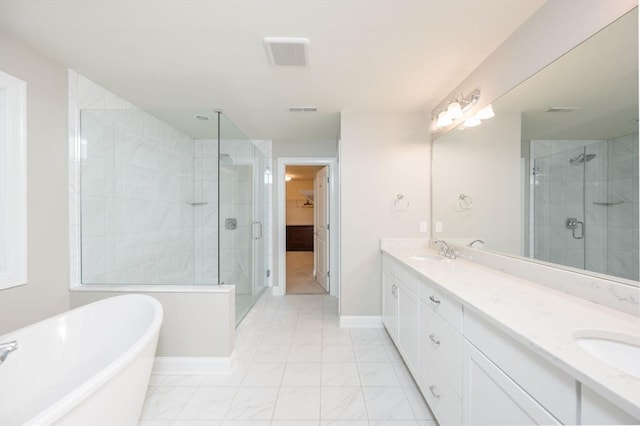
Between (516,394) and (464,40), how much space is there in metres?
1.91

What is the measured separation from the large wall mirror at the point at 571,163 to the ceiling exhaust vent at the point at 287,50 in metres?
1.37

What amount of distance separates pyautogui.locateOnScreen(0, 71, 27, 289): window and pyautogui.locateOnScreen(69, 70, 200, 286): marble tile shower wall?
Result: 1.15 feet

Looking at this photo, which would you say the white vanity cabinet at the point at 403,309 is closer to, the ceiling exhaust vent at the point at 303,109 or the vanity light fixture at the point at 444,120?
the vanity light fixture at the point at 444,120

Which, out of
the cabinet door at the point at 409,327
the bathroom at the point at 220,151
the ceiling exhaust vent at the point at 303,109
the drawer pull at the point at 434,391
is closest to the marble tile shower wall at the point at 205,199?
the bathroom at the point at 220,151

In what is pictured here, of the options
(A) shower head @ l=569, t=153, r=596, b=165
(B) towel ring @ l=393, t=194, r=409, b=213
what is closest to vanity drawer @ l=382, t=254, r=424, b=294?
(B) towel ring @ l=393, t=194, r=409, b=213

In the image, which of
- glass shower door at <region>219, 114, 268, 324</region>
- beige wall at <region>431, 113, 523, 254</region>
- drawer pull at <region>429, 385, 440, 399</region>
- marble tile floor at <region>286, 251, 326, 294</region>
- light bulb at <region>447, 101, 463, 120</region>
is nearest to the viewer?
drawer pull at <region>429, 385, 440, 399</region>

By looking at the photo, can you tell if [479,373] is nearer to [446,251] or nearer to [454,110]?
[446,251]

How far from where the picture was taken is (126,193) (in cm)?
258

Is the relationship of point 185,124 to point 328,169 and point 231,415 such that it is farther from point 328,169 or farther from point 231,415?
point 231,415

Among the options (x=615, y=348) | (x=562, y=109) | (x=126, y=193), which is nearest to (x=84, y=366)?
(x=126, y=193)

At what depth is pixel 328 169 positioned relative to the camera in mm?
3908

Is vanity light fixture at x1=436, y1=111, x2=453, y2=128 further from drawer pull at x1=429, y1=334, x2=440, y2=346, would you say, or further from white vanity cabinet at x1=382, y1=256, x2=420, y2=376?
drawer pull at x1=429, y1=334, x2=440, y2=346

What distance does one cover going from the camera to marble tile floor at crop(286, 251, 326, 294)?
4.20m

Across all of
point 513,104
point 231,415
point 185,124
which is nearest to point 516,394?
point 231,415
